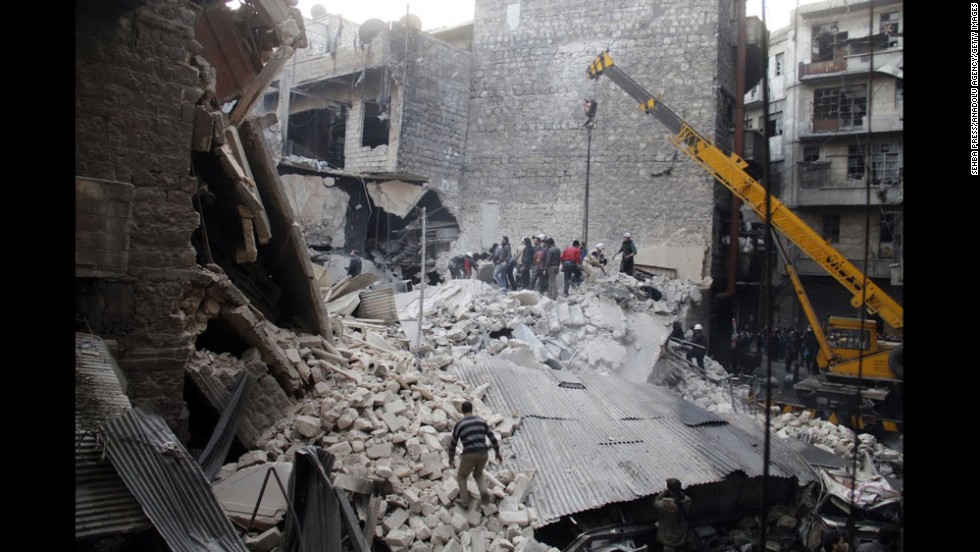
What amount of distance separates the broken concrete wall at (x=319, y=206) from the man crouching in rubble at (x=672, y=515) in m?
12.3

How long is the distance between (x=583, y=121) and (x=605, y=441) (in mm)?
12740

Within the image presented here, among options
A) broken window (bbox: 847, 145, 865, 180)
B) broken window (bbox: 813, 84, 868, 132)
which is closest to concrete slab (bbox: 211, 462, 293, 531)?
broken window (bbox: 847, 145, 865, 180)

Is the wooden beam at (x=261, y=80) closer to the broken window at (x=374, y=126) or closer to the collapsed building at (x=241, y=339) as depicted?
the collapsed building at (x=241, y=339)

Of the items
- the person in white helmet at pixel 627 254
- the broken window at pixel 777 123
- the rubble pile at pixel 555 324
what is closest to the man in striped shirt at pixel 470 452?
the rubble pile at pixel 555 324

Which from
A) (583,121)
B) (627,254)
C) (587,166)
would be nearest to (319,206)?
(587,166)

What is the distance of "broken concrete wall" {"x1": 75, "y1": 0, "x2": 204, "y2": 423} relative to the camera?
5051 millimetres

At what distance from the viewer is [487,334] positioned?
1105cm

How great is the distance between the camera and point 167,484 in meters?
3.94

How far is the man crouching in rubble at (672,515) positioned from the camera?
6.59 meters

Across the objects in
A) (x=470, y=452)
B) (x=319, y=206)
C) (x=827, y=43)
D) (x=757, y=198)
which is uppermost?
(x=827, y=43)

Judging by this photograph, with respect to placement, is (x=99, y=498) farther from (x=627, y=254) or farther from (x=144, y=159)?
(x=627, y=254)

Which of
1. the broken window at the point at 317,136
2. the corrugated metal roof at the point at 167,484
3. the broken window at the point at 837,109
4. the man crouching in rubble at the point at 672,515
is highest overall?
the broken window at the point at 837,109

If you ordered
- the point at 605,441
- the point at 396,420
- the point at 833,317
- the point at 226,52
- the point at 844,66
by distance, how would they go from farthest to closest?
the point at 844,66, the point at 833,317, the point at 226,52, the point at 605,441, the point at 396,420

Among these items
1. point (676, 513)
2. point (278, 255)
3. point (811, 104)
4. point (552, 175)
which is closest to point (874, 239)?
point (811, 104)
